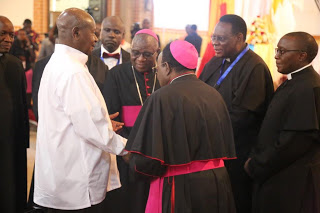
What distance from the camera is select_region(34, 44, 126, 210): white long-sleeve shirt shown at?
2900 millimetres

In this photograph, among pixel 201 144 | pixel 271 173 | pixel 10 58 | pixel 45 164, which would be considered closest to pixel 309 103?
pixel 271 173

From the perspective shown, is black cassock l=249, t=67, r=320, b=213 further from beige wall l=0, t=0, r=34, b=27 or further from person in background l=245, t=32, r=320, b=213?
beige wall l=0, t=0, r=34, b=27

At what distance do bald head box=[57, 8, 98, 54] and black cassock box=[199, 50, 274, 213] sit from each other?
64.1 inches

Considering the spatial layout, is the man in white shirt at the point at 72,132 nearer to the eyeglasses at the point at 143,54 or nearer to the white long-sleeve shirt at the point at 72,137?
the white long-sleeve shirt at the point at 72,137

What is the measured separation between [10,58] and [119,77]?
1.22 metres

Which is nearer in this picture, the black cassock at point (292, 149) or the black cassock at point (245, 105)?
the black cassock at point (292, 149)

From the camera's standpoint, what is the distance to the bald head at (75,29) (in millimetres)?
3061

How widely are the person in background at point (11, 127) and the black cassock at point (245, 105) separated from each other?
2.02m

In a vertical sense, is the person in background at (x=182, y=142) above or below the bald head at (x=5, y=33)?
below

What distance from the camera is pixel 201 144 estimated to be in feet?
9.52

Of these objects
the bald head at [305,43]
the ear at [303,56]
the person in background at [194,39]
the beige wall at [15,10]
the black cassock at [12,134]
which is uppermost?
the beige wall at [15,10]

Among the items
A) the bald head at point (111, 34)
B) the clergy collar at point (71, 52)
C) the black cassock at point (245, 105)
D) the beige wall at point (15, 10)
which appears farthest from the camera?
the beige wall at point (15, 10)

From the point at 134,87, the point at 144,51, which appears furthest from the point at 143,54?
the point at 134,87

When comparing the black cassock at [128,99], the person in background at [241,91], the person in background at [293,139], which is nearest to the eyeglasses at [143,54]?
the black cassock at [128,99]
